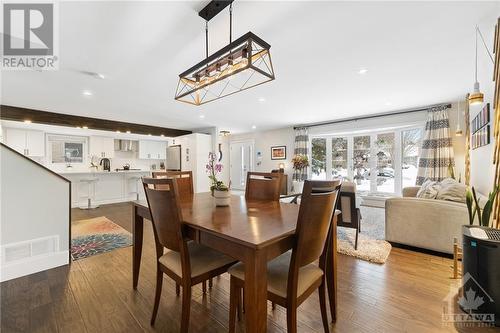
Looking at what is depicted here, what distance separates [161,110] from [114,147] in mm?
3264

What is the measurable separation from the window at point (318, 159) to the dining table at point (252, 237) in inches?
203

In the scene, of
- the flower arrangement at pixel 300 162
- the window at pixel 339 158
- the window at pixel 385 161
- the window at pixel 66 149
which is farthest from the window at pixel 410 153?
the window at pixel 66 149

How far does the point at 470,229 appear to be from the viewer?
1703mm

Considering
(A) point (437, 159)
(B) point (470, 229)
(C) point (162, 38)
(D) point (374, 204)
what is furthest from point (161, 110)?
(A) point (437, 159)

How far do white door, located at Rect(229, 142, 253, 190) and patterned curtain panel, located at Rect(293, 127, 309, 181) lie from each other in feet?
6.85

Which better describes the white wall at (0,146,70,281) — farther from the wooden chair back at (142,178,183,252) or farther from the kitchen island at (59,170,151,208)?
the kitchen island at (59,170,151,208)

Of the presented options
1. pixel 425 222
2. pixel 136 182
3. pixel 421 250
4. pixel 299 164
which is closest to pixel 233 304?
pixel 425 222

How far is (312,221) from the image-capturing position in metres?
1.15

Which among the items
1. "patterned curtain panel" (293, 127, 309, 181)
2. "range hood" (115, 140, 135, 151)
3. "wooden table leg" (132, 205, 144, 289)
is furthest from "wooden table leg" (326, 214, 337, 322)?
"range hood" (115, 140, 135, 151)

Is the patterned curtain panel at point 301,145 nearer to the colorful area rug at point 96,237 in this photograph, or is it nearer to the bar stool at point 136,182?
the colorful area rug at point 96,237

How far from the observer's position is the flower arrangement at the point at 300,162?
20.9ft

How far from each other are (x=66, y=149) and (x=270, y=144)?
20.7ft

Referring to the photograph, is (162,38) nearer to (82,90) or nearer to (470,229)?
(82,90)

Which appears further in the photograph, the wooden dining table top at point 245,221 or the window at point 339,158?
the window at point 339,158
